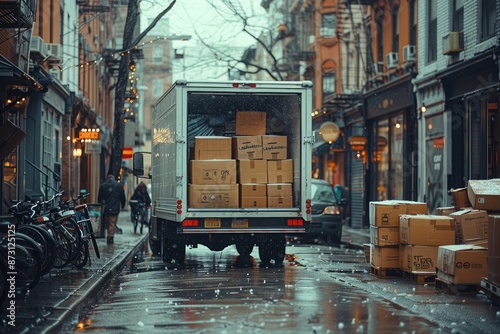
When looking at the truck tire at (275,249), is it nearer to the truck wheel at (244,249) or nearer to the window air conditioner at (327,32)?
the truck wheel at (244,249)

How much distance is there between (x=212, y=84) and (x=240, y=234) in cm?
267

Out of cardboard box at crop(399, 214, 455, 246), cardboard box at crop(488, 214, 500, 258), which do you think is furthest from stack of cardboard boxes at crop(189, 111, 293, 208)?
cardboard box at crop(488, 214, 500, 258)

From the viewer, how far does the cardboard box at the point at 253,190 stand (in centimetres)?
1811

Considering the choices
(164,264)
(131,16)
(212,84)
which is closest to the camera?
(212,84)

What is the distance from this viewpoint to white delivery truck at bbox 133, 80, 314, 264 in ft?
58.1

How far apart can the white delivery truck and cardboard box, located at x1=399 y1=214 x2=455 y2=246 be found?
9.25 feet

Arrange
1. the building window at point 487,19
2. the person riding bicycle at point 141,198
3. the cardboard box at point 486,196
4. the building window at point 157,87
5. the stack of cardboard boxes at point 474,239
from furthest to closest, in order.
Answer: the building window at point 157,87 < the person riding bicycle at point 141,198 < the building window at point 487,19 < the cardboard box at point 486,196 < the stack of cardboard boxes at point 474,239

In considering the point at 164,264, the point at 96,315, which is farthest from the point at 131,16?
the point at 96,315

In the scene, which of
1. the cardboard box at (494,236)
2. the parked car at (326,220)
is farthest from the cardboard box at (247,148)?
the parked car at (326,220)

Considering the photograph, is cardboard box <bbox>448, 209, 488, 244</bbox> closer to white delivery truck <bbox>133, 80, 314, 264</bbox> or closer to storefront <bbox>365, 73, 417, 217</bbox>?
white delivery truck <bbox>133, 80, 314, 264</bbox>

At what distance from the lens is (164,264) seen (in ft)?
63.5

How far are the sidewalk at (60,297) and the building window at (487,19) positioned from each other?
1046cm

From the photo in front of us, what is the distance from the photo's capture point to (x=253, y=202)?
18.1m

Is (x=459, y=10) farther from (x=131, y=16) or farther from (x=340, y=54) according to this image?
(x=340, y=54)
